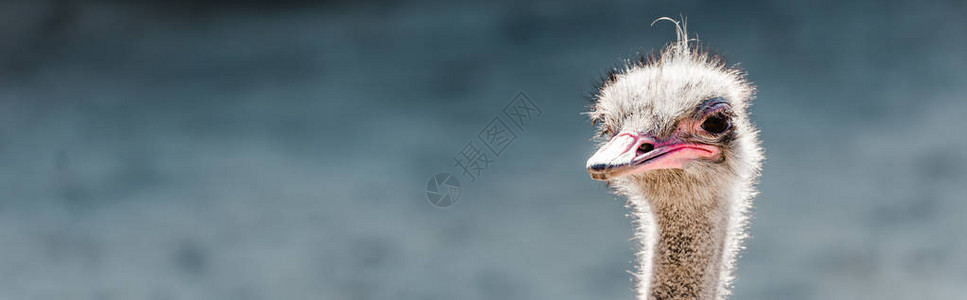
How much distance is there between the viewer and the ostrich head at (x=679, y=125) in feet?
7.01

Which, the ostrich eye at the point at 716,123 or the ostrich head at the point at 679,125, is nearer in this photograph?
the ostrich head at the point at 679,125

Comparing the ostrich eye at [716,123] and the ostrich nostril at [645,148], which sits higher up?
the ostrich eye at [716,123]

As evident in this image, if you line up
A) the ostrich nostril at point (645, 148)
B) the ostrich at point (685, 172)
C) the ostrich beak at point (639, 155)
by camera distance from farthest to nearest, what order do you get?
1. the ostrich at point (685, 172)
2. the ostrich nostril at point (645, 148)
3. the ostrich beak at point (639, 155)

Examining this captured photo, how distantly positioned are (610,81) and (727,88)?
35cm

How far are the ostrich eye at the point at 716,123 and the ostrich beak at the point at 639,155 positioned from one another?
4 centimetres

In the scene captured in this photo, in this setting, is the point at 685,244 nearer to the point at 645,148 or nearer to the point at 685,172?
the point at 685,172

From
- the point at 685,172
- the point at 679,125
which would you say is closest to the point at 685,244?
the point at 685,172

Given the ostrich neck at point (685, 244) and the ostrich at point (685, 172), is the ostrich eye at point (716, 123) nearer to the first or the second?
the ostrich at point (685, 172)

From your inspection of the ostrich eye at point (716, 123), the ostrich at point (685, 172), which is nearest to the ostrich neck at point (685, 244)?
the ostrich at point (685, 172)

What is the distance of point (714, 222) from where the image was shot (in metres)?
2.32

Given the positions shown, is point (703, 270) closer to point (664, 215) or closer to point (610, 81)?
point (664, 215)

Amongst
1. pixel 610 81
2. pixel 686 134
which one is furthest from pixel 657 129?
pixel 610 81

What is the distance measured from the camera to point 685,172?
2246 millimetres

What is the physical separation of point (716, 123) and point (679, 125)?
155 mm
